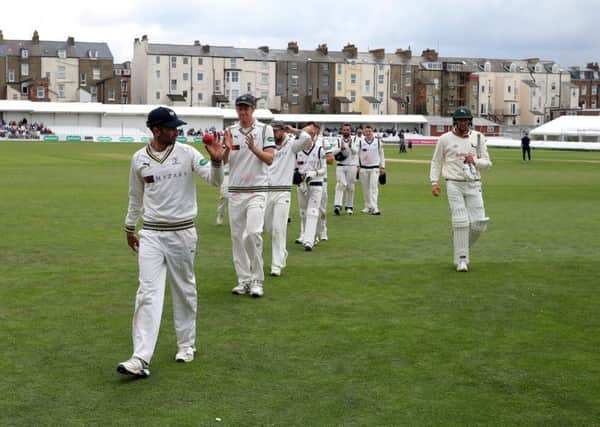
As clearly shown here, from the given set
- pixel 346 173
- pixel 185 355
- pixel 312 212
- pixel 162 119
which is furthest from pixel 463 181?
pixel 346 173

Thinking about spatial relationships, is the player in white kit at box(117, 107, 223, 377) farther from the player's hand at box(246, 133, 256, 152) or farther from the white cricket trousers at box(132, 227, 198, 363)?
the player's hand at box(246, 133, 256, 152)

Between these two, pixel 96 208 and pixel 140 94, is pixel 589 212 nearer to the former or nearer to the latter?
pixel 96 208

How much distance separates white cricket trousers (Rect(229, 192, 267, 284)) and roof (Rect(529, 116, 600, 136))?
3315 inches

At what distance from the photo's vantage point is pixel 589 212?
72.1ft

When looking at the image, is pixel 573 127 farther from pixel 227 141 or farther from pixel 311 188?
pixel 227 141

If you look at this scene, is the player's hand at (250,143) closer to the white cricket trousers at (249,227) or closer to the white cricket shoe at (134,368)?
the white cricket trousers at (249,227)

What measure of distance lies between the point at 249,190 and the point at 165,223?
3.04m

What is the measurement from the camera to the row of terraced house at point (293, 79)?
423 ft

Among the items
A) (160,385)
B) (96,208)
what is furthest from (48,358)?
(96,208)

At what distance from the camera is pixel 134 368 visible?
7.18 m

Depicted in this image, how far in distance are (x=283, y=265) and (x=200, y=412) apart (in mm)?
6174

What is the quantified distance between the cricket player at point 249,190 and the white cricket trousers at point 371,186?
1101 cm

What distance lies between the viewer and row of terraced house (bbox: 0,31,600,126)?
129 meters

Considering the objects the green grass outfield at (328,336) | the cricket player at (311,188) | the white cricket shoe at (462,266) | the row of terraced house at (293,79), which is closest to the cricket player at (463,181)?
the white cricket shoe at (462,266)
